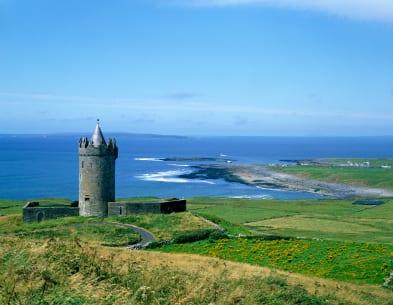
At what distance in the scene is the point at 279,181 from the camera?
144125 millimetres

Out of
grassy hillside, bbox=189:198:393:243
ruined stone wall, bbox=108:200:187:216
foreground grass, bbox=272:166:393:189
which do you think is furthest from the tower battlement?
foreground grass, bbox=272:166:393:189

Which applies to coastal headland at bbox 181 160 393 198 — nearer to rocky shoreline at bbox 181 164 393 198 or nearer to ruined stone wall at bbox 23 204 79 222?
rocky shoreline at bbox 181 164 393 198

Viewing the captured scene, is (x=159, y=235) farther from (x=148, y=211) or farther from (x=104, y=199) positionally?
(x=104, y=199)

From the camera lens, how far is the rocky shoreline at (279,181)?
125m

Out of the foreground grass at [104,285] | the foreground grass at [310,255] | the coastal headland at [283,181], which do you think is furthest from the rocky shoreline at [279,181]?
the foreground grass at [104,285]

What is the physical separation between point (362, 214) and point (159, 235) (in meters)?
53.0

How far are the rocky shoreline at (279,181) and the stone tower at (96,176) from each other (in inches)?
3246

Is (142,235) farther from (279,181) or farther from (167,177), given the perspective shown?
(167,177)

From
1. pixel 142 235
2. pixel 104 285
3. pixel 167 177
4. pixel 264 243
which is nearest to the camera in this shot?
pixel 104 285

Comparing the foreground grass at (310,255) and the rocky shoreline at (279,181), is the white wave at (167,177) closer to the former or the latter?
the rocky shoreline at (279,181)

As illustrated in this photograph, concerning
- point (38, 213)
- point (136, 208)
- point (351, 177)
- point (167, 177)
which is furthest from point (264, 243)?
point (167, 177)

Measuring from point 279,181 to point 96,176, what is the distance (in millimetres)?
105098

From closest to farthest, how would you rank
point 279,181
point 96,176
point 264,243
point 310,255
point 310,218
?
point 310,255
point 264,243
point 96,176
point 310,218
point 279,181

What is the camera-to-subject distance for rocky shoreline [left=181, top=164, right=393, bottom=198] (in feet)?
409
